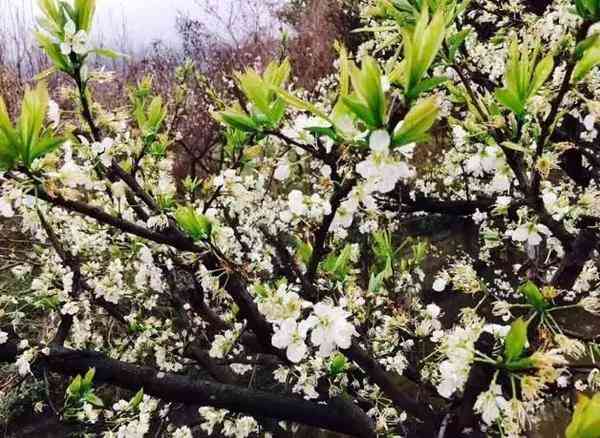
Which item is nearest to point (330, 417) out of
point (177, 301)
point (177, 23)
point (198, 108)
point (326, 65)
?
point (177, 301)

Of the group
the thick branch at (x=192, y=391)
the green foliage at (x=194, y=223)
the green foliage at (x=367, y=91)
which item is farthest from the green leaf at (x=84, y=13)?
the thick branch at (x=192, y=391)

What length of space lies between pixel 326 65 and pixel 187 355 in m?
7.09

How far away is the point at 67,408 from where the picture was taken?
2.12m

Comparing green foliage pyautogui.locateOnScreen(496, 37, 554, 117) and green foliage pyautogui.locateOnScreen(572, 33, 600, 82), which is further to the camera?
green foliage pyautogui.locateOnScreen(496, 37, 554, 117)

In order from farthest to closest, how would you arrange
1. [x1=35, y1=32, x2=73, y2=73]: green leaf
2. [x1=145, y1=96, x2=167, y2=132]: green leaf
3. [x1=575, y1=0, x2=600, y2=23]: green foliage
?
1. [x1=145, y1=96, x2=167, y2=132]: green leaf
2. [x1=35, y1=32, x2=73, y2=73]: green leaf
3. [x1=575, y1=0, x2=600, y2=23]: green foliage

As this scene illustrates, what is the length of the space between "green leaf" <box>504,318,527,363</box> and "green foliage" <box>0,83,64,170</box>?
1039 millimetres

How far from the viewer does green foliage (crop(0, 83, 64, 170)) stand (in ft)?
3.41

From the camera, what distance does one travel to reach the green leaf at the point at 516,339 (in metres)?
1.07

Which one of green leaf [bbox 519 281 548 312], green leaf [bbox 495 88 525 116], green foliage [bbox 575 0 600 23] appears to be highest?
green foliage [bbox 575 0 600 23]

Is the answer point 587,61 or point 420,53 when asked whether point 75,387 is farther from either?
point 587,61

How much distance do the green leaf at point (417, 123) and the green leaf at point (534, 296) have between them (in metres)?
0.53

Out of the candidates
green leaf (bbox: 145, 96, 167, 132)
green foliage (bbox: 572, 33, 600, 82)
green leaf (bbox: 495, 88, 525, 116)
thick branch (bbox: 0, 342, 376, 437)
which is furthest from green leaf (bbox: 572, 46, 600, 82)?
thick branch (bbox: 0, 342, 376, 437)

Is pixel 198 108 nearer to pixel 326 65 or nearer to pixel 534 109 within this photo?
pixel 326 65

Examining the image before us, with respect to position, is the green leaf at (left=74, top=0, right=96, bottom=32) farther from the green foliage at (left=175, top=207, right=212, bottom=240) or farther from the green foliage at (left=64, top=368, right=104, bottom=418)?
the green foliage at (left=64, top=368, right=104, bottom=418)
